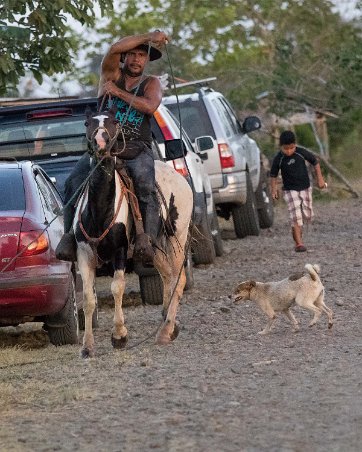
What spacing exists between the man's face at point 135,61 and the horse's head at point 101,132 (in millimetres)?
870

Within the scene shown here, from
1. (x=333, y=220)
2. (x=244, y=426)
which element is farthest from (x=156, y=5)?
(x=244, y=426)

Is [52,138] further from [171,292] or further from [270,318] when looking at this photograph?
[270,318]

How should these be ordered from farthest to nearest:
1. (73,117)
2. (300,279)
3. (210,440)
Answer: (73,117)
(300,279)
(210,440)

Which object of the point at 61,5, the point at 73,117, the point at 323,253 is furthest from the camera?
the point at 323,253

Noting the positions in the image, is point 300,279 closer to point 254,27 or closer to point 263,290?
point 263,290

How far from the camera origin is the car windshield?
575 inches

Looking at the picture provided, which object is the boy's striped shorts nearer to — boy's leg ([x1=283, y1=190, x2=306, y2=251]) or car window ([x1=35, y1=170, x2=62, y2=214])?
boy's leg ([x1=283, y1=190, x2=306, y2=251])

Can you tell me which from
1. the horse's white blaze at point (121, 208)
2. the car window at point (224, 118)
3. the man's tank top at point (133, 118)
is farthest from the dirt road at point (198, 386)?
the car window at point (224, 118)

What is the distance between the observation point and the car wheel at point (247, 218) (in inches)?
903

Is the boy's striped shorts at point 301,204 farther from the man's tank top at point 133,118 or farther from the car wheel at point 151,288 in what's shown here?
the man's tank top at point 133,118

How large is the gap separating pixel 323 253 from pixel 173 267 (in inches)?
292

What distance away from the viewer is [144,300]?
14.7m

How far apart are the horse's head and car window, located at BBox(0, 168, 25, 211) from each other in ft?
4.45

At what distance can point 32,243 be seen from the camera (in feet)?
37.3
